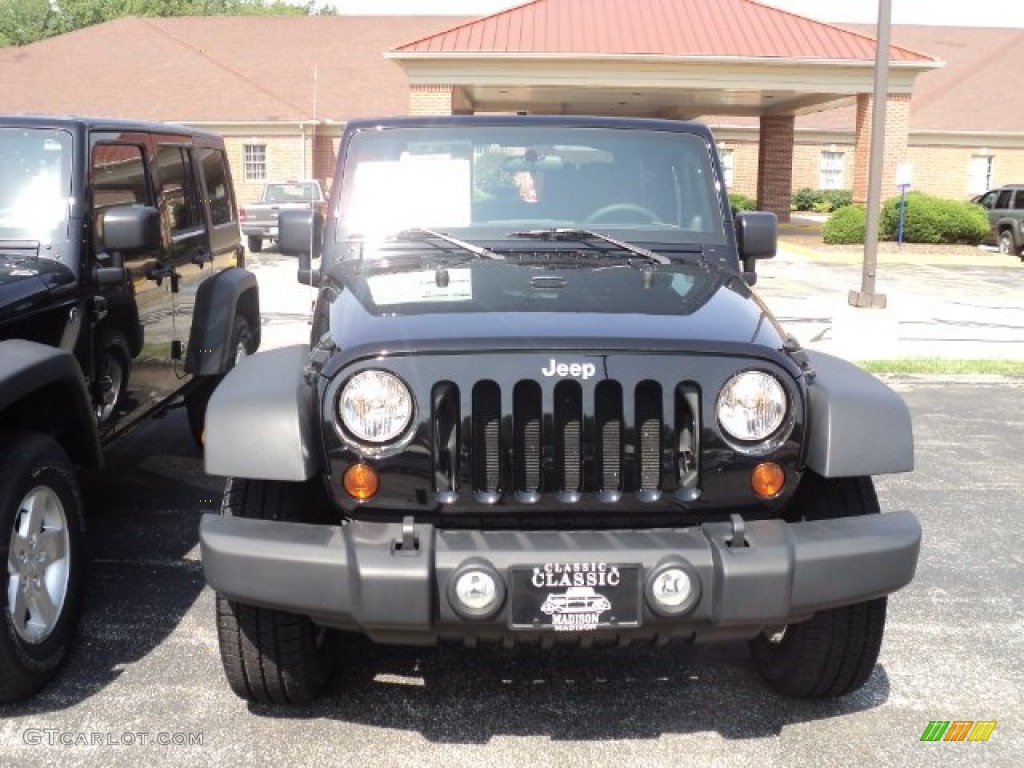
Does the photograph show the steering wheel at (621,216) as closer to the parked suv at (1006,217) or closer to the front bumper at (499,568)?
the front bumper at (499,568)

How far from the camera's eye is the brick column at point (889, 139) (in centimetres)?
2609

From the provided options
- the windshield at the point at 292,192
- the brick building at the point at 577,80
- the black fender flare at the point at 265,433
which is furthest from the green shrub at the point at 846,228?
the black fender flare at the point at 265,433

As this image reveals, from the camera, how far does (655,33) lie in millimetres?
26375

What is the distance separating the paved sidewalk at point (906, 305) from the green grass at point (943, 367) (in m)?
0.50

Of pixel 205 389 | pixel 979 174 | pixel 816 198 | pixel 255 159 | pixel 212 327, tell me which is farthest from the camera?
pixel 816 198

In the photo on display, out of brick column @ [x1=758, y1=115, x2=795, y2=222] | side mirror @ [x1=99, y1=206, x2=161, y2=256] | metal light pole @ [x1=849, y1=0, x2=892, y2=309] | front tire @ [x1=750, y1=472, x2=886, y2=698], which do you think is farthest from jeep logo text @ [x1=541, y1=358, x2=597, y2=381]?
brick column @ [x1=758, y1=115, x2=795, y2=222]

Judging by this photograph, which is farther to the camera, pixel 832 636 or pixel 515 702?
pixel 515 702

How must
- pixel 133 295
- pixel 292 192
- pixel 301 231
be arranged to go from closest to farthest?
1. pixel 301 231
2. pixel 133 295
3. pixel 292 192

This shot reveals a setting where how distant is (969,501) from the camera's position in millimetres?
5996

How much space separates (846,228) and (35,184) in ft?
74.9

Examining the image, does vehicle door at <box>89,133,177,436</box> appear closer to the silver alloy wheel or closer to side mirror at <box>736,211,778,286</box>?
the silver alloy wheel

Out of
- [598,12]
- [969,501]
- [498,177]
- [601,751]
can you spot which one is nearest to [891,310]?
[969,501]

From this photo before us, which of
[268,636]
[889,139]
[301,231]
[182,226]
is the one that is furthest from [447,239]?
[889,139]

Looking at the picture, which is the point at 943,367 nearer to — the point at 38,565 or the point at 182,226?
the point at 182,226
